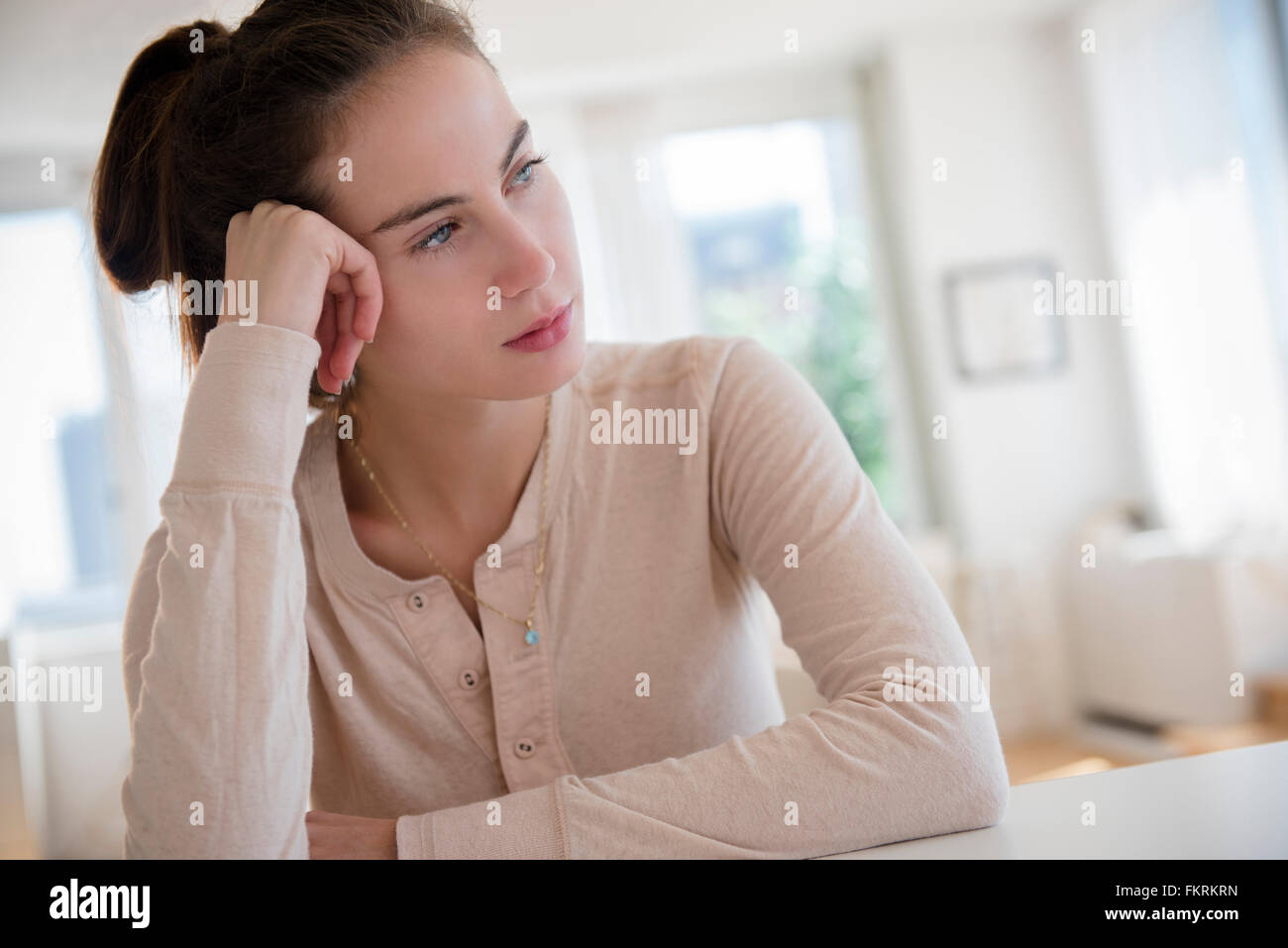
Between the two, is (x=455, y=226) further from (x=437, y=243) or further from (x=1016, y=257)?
(x=1016, y=257)

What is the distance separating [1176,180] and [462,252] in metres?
4.10

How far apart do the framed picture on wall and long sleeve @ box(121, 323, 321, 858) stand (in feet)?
13.7

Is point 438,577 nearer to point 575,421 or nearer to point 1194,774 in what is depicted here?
point 575,421

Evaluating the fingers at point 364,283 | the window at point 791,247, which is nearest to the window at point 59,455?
the window at point 791,247

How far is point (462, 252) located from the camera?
934mm

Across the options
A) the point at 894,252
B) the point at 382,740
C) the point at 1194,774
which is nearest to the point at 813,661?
the point at 1194,774

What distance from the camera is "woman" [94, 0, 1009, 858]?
0.73m

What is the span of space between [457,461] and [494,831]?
1.66 ft

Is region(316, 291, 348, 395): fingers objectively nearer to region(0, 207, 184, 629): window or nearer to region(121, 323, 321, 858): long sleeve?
region(121, 323, 321, 858): long sleeve

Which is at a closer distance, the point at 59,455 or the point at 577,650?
the point at 577,650

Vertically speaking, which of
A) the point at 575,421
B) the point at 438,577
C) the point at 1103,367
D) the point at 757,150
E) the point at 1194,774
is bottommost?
the point at 1194,774

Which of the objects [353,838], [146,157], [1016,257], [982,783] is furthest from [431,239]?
[1016,257]

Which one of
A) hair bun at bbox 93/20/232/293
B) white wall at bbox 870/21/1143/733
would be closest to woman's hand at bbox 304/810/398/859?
hair bun at bbox 93/20/232/293

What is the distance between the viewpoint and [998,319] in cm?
463
